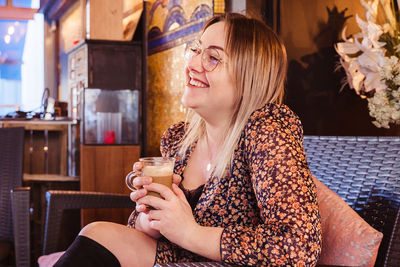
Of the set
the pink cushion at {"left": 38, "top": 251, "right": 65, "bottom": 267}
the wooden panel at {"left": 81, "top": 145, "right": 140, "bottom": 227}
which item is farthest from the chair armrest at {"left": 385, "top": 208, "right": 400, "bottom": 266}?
the wooden panel at {"left": 81, "top": 145, "right": 140, "bottom": 227}

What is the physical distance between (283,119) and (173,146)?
560 mm

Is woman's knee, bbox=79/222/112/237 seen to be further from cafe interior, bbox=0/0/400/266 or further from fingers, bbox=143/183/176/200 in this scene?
cafe interior, bbox=0/0/400/266

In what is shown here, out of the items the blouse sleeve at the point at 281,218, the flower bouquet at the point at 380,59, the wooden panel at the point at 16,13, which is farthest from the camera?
the wooden panel at the point at 16,13

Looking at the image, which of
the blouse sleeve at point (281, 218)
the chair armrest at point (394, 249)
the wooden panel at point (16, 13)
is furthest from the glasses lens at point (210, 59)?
the wooden panel at point (16, 13)

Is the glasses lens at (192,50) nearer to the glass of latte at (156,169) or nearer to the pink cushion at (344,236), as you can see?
the glass of latte at (156,169)

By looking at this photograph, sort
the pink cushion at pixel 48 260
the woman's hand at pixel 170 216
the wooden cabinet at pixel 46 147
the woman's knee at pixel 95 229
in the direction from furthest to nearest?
the wooden cabinet at pixel 46 147 → the pink cushion at pixel 48 260 → the woman's knee at pixel 95 229 → the woman's hand at pixel 170 216

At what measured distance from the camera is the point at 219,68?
1368 millimetres

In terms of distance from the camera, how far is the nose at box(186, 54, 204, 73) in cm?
139

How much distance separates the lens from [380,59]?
1.95 metres

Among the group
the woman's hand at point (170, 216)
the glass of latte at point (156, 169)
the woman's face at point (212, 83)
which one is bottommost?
the woman's hand at point (170, 216)

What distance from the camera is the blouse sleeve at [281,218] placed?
3.48 feet

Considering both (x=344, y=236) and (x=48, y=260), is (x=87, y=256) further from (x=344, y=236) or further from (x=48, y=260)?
(x=344, y=236)

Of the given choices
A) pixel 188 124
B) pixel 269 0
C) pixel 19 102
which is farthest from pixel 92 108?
pixel 19 102

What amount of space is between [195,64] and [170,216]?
1.62 feet
